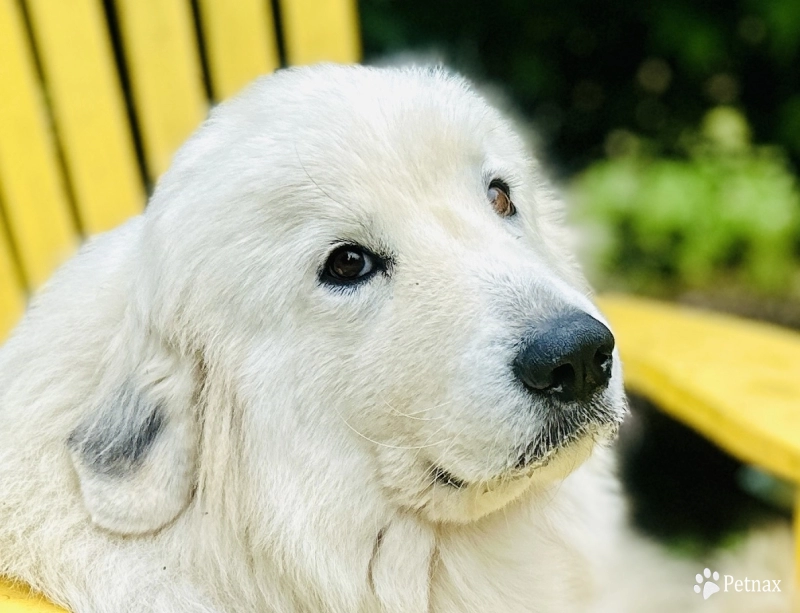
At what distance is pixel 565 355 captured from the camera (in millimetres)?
1042

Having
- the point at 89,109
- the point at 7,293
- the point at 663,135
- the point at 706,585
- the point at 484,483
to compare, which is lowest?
the point at 706,585

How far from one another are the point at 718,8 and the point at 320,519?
2.57 meters

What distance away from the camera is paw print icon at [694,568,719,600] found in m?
1.88

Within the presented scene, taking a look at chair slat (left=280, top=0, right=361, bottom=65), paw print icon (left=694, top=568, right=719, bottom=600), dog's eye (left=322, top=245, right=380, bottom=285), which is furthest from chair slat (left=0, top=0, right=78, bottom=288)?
paw print icon (left=694, top=568, right=719, bottom=600)

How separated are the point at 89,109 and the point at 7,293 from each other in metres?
0.47

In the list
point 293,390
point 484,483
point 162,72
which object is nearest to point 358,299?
point 293,390

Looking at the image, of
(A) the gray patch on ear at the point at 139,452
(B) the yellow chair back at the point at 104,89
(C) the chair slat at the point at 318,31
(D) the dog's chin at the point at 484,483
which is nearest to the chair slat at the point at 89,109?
(B) the yellow chair back at the point at 104,89

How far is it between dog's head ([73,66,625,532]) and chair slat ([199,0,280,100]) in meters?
0.92

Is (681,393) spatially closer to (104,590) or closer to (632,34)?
(104,590)

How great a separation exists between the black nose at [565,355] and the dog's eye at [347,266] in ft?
0.83

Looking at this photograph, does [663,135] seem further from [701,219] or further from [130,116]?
[130,116]

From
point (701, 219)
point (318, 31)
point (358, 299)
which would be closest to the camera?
point (358, 299)

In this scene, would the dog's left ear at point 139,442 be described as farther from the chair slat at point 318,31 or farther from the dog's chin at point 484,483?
the chair slat at point 318,31

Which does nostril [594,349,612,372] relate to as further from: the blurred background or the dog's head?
the blurred background
